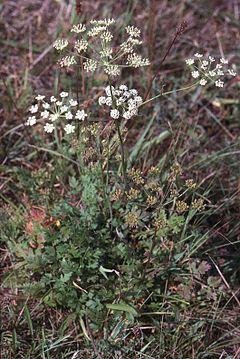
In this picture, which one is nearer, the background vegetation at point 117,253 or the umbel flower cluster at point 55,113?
the umbel flower cluster at point 55,113

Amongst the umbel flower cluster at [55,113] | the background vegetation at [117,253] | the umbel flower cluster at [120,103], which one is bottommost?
the background vegetation at [117,253]

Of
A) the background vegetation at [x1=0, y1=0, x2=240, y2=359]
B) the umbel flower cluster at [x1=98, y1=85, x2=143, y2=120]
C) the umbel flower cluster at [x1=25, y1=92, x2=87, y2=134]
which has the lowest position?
the background vegetation at [x1=0, y1=0, x2=240, y2=359]

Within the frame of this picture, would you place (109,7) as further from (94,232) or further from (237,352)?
(237,352)

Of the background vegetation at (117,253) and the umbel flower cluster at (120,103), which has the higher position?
the umbel flower cluster at (120,103)

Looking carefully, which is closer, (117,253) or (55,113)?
(55,113)

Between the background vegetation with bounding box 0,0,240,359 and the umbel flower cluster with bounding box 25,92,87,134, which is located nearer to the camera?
the umbel flower cluster with bounding box 25,92,87,134

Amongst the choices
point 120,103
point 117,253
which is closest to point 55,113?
point 120,103

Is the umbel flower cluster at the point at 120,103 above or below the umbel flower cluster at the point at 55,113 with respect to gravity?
above

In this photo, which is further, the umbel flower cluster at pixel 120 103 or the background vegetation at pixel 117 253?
the background vegetation at pixel 117 253

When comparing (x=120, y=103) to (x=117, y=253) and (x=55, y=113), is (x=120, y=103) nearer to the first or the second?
(x=55, y=113)

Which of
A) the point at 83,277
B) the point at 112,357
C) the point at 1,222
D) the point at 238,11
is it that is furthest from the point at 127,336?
the point at 238,11

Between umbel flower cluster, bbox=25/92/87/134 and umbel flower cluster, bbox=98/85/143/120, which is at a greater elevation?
umbel flower cluster, bbox=98/85/143/120
